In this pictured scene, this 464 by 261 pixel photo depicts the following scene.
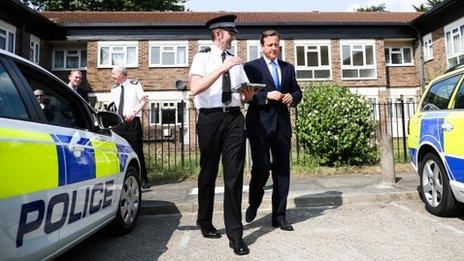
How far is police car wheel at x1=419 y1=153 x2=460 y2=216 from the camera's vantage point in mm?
4477

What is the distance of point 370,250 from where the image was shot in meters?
3.59

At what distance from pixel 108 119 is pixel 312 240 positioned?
7.42 ft

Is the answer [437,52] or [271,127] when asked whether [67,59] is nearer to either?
[437,52]

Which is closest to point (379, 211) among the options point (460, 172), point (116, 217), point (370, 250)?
point (460, 172)

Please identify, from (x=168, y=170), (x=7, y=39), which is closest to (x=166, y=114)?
(x=7, y=39)

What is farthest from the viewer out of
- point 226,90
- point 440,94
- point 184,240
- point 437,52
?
point 437,52

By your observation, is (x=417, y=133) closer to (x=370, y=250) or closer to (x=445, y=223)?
(x=445, y=223)

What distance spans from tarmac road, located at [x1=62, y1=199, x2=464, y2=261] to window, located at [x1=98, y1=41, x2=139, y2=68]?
17.9 metres

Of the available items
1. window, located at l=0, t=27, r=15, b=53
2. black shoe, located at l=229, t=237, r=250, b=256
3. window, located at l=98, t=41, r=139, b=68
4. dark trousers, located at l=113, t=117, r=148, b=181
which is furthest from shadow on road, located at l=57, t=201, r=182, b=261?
window, located at l=98, t=41, r=139, b=68

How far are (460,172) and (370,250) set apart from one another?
1.31m

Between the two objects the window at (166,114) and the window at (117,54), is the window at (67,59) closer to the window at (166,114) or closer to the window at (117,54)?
the window at (117,54)

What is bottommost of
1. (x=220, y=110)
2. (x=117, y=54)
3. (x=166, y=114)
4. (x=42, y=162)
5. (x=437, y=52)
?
(x=42, y=162)

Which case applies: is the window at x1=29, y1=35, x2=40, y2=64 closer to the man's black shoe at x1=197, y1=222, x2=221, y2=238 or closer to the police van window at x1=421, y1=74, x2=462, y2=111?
the man's black shoe at x1=197, y1=222, x2=221, y2=238

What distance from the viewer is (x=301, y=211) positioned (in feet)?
17.7
